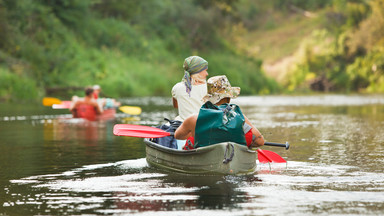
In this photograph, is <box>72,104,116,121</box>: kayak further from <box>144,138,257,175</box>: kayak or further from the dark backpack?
<box>144,138,257,175</box>: kayak

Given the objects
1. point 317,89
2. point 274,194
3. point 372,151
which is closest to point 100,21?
point 317,89

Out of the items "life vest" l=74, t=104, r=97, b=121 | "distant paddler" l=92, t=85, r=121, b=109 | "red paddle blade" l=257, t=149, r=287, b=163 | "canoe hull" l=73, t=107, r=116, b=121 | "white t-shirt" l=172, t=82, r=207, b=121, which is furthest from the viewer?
"distant paddler" l=92, t=85, r=121, b=109

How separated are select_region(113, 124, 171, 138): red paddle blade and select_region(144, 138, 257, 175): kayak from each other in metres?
0.57

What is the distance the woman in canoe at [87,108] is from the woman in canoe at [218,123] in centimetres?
1359

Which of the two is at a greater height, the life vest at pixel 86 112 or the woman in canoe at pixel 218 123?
the woman in canoe at pixel 218 123

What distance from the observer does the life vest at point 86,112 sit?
23.0 meters

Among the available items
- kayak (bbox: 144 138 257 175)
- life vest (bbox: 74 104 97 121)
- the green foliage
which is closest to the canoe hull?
life vest (bbox: 74 104 97 121)

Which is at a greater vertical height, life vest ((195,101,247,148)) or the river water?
life vest ((195,101,247,148))

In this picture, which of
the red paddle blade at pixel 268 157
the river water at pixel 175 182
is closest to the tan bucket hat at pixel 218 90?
the river water at pixel 175 182

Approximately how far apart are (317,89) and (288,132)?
2168 inches

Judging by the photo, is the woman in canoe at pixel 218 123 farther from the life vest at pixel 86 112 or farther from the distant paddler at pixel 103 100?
the distant paddler at pixel 103 100

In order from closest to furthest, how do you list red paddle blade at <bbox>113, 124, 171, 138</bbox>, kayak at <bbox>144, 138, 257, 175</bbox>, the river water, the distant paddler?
1. the river water
2. kayak at <bbox>144, 138, 257, 175</bbox>
3. red paddle blade at <bbox>113, 124, 171, 138</bbox>
4. the distant paddler

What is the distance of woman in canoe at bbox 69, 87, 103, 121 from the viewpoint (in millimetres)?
23016

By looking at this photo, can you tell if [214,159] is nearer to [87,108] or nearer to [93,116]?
[87,108]
